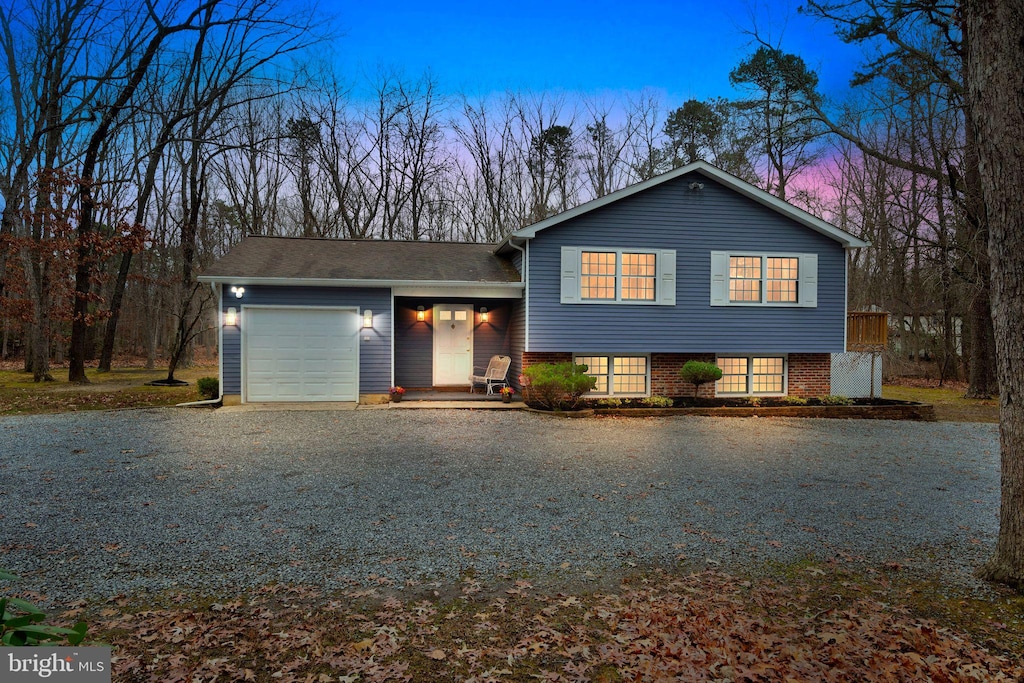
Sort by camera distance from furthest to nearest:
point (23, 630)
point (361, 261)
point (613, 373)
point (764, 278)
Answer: point (361, 261)
point (613, 373)
point (764, 278)
point (23, 630)

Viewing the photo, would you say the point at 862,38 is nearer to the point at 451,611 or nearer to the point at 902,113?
the point at 902,113

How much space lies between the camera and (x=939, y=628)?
3256mm

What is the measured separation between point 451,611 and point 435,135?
24.7 meters

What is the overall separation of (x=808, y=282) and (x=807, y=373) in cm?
230

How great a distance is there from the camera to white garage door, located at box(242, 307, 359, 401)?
487 inches

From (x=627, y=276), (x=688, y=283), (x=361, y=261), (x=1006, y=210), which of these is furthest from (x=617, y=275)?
(x=1006, y=210)

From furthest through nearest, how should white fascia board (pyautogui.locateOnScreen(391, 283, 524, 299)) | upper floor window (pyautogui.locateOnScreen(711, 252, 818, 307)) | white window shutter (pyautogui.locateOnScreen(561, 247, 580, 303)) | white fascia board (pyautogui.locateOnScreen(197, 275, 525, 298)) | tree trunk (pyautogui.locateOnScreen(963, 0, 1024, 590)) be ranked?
upper floor window (pyautogui.locateOnScreen(711, 252, 818, 307)) → white fascia board (pyautogui.locateOnScreen(391, 283, 524, 299)) → white window shutter (pyautogui.locateOnScreen(561, 247, 580, 303)) → white fascia board (pyautogui.locateOnScreen(197, 275, 525, 298)) → tree trunk (pyautogui.locateOnScreen(963, 0, 1024, 590))

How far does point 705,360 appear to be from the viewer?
530 inches

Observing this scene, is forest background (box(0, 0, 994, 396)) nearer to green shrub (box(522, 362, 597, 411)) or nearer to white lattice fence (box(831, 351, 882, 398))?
white lattice fence (box(831, 351, 882, 398))

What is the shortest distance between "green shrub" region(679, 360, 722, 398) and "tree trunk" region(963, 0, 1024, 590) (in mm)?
8626

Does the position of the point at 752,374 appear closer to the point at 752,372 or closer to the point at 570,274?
the point at 752,372

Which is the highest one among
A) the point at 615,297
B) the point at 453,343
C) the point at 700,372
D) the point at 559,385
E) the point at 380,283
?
the point at 380,283

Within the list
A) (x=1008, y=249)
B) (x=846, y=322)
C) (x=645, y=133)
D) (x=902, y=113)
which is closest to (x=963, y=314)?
(x=902, y=113)

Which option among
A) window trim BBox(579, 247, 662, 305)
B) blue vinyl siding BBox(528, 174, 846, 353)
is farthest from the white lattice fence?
window trim BBox(579, 247, 662, 305)
